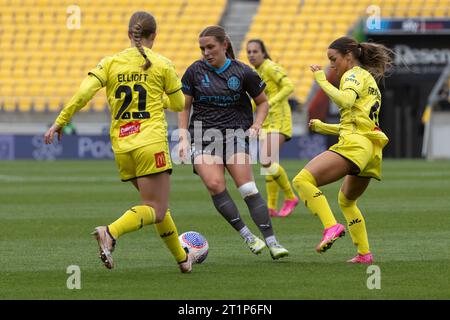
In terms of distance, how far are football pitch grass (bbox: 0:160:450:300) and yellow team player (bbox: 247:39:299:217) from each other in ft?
1.24

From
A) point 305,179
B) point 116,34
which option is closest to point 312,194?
point 305,179

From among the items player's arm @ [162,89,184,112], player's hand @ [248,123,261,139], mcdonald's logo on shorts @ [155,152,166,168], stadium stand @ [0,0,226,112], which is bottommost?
mcdonald's logo on shorts @ [155,152,166,168]

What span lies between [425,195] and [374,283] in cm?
986

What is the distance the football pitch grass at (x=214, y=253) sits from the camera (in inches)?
298

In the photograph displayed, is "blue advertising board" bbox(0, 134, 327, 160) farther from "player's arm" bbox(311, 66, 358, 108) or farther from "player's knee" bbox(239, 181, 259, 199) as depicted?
"player's arm" bbox(311, 66, 358, 108)

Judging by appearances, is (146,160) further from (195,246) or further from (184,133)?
(195,246)

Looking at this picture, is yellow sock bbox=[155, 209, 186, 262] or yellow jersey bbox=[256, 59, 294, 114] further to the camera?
yellow jersey bbox=[256, 59, 294, 114]

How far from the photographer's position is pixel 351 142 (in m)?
9.06

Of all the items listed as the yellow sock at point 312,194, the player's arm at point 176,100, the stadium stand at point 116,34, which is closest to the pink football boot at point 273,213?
the yellow sock at point 312,194

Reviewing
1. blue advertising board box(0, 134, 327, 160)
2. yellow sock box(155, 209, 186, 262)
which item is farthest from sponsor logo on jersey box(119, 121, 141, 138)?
blue advertising board box(0, 134, 327, 160)

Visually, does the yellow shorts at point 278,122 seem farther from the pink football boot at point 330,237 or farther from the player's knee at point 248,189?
the pink football boot at point 330,237

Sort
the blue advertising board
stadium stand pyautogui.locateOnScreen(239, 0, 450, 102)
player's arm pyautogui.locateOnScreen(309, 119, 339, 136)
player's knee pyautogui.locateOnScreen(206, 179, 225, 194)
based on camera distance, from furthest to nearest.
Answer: stadium stand pyautogui.locateOnScreen(239, 0, 450, 102) → the blue advertising board → player's knee pyautogui.locateOnScreen(206, 179, 225, 194) → player's arm pyautogui.locateOnScreen(309, 119, 339, 136)

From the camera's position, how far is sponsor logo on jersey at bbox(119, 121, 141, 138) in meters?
8.21

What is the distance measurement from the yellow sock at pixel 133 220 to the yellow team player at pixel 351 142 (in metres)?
1.52
